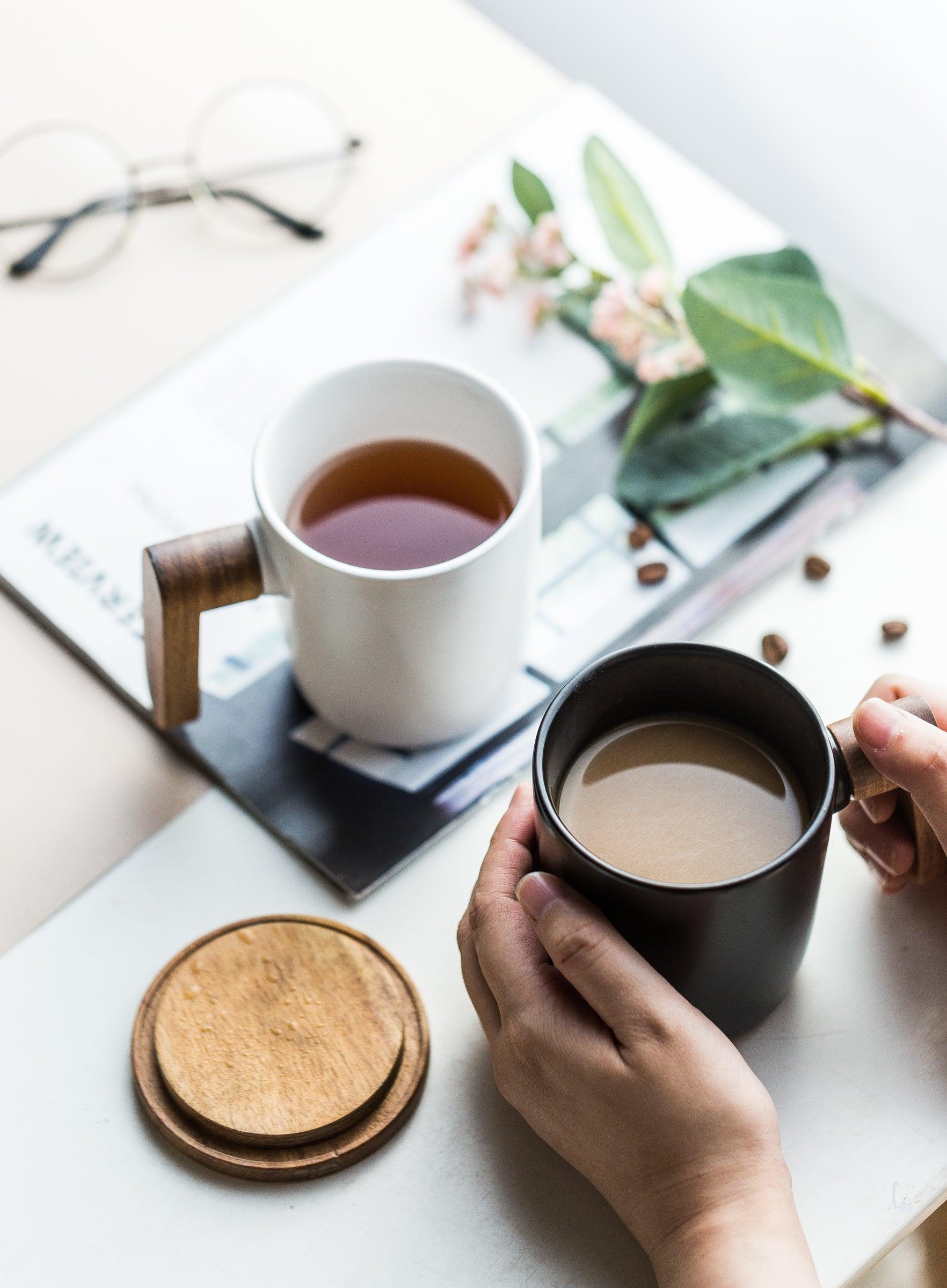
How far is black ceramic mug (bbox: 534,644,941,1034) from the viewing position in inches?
21.9

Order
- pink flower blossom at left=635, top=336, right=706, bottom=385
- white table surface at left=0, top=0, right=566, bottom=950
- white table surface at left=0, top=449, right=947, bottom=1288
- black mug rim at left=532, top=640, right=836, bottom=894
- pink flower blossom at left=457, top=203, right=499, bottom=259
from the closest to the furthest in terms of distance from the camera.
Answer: black mug rim at left=532, top=640, right=836, bottom=894 → white table surface at left=0, top=449, right=947, bottom=1288 → white table surface at left=0, top=0, right=566, bottom=950 → pink flower blossom at left=635, top=336, right=706, bottom=385 → pink flower blossom at left=457, top=203, right=499, bottom=259

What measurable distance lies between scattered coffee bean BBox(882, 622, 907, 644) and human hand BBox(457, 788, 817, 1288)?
0.36 m

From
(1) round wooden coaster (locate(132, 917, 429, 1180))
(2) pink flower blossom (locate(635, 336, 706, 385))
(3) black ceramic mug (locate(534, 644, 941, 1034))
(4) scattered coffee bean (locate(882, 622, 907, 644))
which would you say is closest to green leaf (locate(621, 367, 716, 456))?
(2) pink flower blossom (locate(635, 336, 706, 385))

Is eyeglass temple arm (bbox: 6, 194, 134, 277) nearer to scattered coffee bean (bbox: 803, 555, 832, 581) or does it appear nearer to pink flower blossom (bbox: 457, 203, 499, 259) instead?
pink flower blossom (bbox: 457, 203, 499, 259)

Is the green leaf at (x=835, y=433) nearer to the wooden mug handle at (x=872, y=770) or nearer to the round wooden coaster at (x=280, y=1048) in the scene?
the wooden mug handle at (x=872, y=770)

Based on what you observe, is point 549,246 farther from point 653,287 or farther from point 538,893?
point 538,893

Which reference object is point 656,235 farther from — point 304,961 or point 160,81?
point 304,961

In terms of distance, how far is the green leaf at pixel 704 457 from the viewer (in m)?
0.91

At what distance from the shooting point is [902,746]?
23.7 inches

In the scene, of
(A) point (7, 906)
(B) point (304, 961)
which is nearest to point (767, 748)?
(B) point (304, 961)

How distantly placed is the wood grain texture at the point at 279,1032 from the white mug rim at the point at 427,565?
228mm

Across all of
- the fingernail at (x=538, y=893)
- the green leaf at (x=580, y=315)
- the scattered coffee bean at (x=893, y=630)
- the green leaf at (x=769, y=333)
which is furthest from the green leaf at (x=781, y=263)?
the fingernail at (x=538, y=893)

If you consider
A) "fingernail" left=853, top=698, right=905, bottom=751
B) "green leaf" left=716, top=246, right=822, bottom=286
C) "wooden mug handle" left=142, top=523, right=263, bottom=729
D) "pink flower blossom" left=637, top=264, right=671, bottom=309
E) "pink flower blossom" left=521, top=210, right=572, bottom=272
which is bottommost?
"wooden mug handle" left=142, top=523, right=263, bottom=729

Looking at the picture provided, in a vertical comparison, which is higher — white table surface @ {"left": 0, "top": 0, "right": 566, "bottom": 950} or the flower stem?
the flower stem
